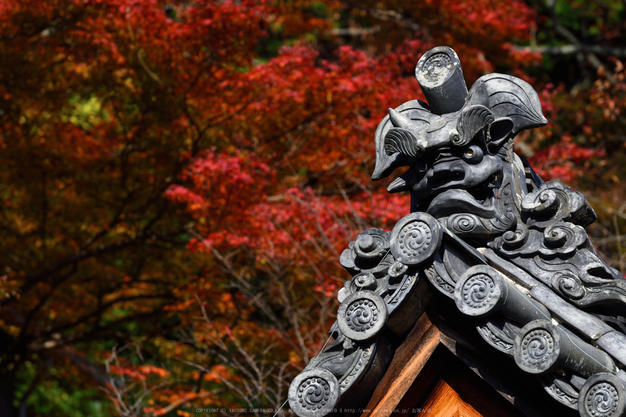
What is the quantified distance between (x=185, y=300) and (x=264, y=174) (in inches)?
90.2

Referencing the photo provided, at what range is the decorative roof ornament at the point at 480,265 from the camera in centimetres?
260

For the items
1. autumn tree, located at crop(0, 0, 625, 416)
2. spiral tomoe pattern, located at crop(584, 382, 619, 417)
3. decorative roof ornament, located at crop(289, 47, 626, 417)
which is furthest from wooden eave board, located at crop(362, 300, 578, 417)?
autumn tree, located at crop(0, 0, 625, 416)

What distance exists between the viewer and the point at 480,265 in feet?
8.77

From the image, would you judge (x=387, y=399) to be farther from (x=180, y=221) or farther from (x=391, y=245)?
(x=180, y=221)

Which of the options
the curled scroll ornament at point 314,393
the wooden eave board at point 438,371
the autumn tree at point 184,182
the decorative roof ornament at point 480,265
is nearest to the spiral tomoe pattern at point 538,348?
the decorative roof ornament at point 480,265

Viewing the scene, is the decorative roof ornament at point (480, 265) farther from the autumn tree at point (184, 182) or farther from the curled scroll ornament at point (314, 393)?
the autumn tree at point (184, 182)

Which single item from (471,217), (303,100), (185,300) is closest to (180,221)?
(185,300)

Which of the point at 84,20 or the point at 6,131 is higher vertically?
the point at 84,20

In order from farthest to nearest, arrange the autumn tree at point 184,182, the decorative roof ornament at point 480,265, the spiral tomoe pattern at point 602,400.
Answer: the autumn tree at point 184,182
the decorative roof ornament at point 480,265
the spiral tomoe pattern at point 602,400

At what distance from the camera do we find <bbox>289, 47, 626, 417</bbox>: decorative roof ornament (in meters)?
2.60

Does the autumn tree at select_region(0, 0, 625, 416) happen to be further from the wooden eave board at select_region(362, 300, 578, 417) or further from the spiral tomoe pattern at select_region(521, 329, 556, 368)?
the spiral tomoe pattern at select_region(521, 329, 556, 368)

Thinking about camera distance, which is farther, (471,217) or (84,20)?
(84,20)

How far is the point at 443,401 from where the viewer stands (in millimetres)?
2990

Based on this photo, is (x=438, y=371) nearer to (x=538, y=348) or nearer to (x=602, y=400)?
(x=538, y=348)
